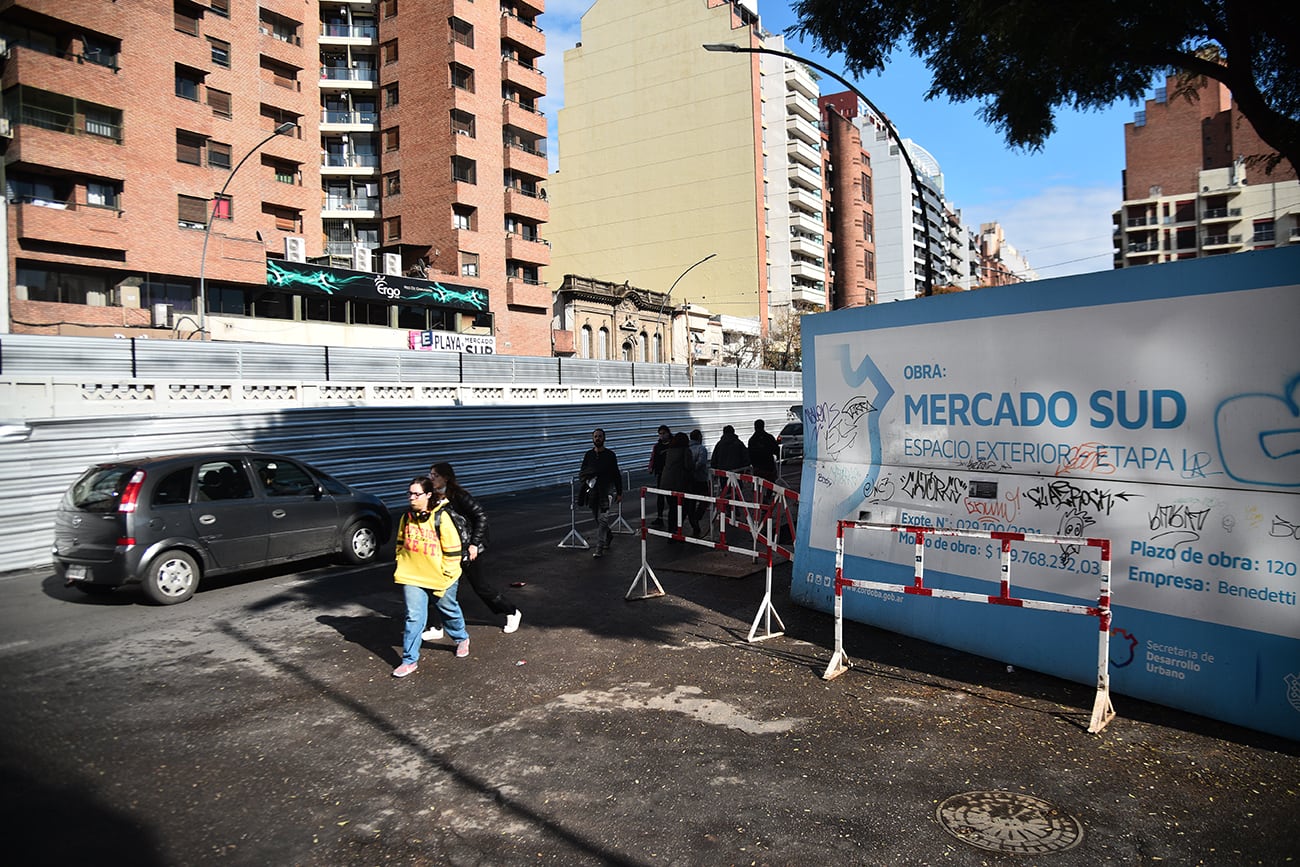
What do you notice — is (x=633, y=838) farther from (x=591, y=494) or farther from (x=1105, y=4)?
(x=1105, y=4)

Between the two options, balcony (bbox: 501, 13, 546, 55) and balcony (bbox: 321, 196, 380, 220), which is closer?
balcony (bbox: 501, 13, 546, 55)

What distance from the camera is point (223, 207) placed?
35031mm

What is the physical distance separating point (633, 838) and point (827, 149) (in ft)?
272

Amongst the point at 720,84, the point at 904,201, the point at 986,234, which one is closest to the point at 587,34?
the point at 720,84

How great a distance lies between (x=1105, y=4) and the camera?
830 centimetres

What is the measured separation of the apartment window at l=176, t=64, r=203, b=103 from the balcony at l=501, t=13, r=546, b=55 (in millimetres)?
18642

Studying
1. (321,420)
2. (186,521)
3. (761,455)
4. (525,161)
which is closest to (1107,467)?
(761,455)

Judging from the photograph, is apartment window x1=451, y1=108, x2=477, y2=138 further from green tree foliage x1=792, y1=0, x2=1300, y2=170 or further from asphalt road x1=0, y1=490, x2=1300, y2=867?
asphalt road x1=0, y1=490, x2=1300, y2=867

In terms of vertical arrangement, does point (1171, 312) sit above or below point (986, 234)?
below

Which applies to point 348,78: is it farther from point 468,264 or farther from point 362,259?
point 468,264

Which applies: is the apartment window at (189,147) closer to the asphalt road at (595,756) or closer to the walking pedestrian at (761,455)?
the walking pedestrian at (761,455)

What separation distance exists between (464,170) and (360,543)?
38643 millimetres

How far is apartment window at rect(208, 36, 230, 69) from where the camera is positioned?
36.0m

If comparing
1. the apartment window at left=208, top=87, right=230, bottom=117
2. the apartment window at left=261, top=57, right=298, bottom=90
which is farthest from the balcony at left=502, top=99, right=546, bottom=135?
the apartment window at left=208, top=87, right=230, bottom=117
